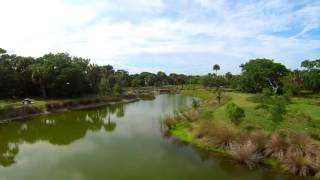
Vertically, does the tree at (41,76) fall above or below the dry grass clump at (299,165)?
above

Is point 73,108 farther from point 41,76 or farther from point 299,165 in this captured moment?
point 299,165

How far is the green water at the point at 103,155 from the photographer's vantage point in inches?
829

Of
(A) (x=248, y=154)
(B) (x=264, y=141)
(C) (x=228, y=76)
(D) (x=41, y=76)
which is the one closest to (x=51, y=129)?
(D) (x=41, y=76)

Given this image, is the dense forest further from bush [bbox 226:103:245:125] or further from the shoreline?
bush [bbox 226:103:245:125]

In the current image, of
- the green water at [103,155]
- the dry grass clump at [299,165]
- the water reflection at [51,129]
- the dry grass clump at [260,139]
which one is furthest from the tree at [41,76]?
the dry grass clump at [299,165]

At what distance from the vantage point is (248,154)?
22.2 meters

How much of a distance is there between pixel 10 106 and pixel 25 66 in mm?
18053

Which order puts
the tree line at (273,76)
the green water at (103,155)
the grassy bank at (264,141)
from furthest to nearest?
the tree line at (273,76) → the green water at (103,155) → the grassy bank at (264,141)

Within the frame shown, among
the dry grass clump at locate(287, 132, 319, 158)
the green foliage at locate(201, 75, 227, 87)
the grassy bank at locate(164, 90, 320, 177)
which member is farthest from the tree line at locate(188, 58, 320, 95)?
the dry grass clump at locate(287, 132, 319, 158)

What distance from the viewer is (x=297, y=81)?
6575 cm

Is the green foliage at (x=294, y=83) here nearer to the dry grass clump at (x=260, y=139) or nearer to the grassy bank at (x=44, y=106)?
the grassy bank at (x=44, y=106)

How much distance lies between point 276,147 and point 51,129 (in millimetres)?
24424

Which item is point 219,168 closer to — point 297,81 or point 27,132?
point 27,132

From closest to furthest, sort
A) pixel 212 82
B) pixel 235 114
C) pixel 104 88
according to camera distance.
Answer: pixel 235 114 → pixel 104 88 → pixel 212 82
